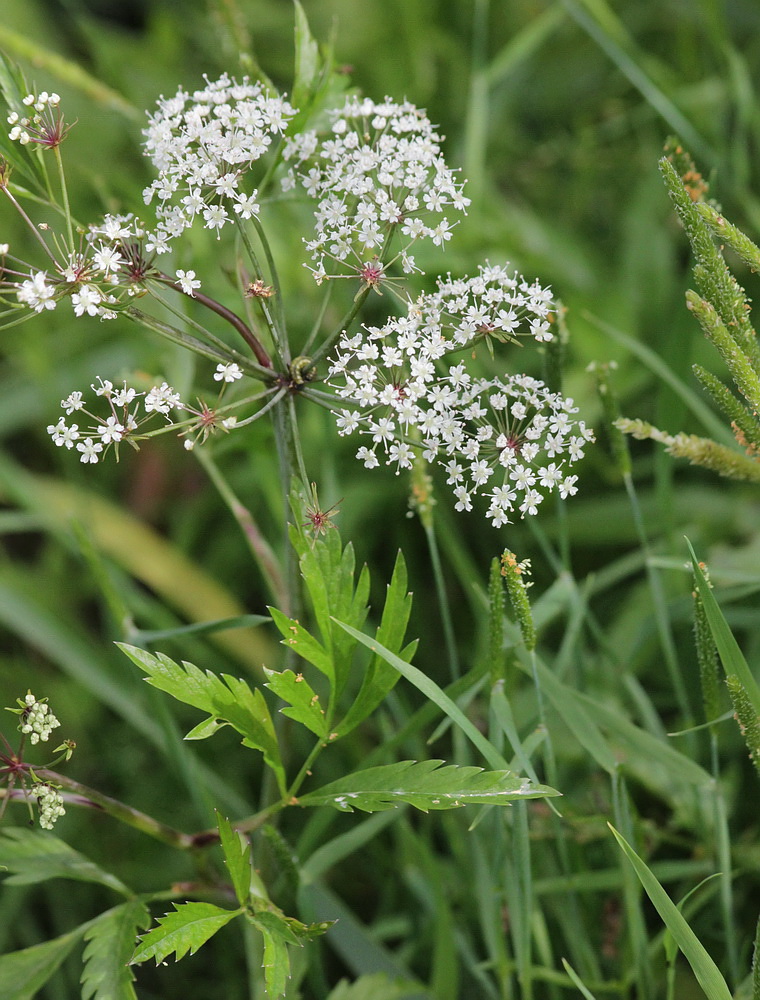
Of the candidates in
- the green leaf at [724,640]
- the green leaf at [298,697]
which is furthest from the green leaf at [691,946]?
the green leaf at [298,697]

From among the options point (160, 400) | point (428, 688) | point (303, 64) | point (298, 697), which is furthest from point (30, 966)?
point (303, 64)

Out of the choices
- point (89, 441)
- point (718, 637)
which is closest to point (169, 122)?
point (89, 441)

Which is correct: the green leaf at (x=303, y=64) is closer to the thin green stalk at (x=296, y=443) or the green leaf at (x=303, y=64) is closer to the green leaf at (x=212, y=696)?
the thin green stalk at (x=296, y=443)

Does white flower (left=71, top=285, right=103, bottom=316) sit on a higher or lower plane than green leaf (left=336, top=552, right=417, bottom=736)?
higher

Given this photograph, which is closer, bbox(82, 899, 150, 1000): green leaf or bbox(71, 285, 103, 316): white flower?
bbox(71, 285, 103, 316): white flower

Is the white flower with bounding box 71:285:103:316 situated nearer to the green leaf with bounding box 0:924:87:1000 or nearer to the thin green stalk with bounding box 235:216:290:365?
the thin green stalk with bounding box 235:216:290:365

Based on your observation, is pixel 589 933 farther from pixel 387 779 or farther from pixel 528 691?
pixel 387 779

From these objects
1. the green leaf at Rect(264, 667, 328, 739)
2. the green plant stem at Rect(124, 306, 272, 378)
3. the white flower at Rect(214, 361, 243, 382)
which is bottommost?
the green leaf at Rect(264, 667, 328, 739)

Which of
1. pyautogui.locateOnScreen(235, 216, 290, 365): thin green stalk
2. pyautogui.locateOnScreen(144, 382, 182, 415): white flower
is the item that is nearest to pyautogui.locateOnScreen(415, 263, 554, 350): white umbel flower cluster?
pyautogui.locateOnScreen(235, 216, 290, 365): thin green stalk
